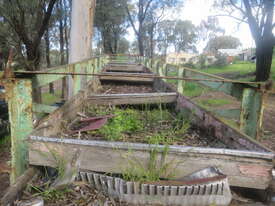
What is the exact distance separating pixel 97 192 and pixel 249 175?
1046 millimetres

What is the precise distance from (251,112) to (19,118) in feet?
6.77

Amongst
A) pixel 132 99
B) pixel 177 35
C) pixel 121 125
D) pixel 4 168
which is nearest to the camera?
pixel 121 125

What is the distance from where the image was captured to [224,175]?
4.84ft

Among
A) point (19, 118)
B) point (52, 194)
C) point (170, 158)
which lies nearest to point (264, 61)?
point (170, 158)

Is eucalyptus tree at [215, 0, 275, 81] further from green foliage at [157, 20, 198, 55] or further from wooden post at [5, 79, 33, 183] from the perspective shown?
green foliage at [157, 20, 198, 55]

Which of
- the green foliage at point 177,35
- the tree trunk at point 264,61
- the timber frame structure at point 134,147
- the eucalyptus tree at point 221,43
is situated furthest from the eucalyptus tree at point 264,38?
the eucalyptus tree at point 221,43

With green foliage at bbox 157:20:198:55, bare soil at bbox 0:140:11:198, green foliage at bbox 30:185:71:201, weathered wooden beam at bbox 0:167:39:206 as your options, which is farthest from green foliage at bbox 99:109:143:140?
green foliage at bbox 157:20:198:55

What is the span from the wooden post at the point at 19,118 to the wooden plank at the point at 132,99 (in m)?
1.88

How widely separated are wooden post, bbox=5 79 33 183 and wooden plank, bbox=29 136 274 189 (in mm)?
186

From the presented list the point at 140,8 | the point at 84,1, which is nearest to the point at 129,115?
the point at 84,1

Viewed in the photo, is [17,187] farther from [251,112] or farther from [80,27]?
[80,27]

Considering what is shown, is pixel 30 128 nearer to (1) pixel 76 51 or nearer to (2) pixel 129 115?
(2) pixel 129 115

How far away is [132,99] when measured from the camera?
12.2 ft

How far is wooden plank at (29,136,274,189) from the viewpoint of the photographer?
5.13 ft
